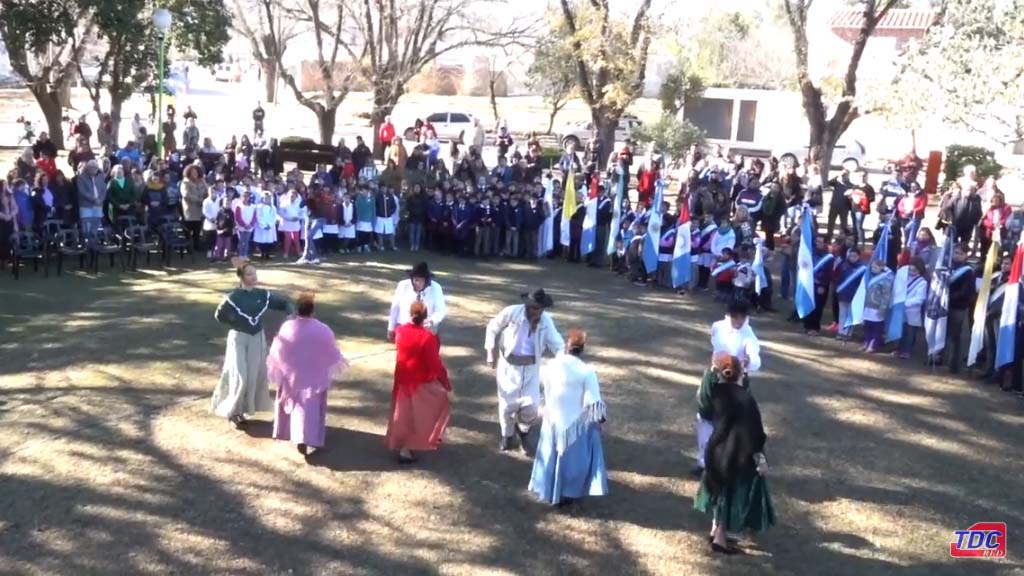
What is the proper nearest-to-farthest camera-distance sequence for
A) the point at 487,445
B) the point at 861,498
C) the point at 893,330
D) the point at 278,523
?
1. the point at 278,523
2. the point at 861,498
3. the point at 487,445
4. the point at 893,330

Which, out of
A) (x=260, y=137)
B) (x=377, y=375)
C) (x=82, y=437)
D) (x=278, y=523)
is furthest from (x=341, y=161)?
(x=278, y=523)

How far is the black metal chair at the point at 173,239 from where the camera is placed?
17734 millimetres

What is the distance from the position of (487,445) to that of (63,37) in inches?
695

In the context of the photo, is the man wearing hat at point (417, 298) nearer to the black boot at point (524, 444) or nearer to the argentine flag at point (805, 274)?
the black boot at point (524, 444)

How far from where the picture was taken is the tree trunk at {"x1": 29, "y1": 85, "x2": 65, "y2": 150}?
2811 cm

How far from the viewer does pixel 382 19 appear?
93.9 feet

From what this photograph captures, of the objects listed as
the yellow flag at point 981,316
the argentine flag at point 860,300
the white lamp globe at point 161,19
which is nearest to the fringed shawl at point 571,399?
the yellow flag at point 981,316

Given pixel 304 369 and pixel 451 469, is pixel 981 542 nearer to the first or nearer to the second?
pixel 451 469

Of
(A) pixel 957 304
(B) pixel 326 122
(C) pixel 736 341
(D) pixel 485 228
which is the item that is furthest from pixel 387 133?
(C) pixel 736 341

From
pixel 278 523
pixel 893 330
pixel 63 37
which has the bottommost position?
pixel 278 523

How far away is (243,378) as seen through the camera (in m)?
9.99

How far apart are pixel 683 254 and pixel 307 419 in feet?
30.1

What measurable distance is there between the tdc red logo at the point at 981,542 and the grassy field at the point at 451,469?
0.12 metres

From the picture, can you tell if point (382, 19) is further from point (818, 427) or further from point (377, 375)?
point (818, 427)
